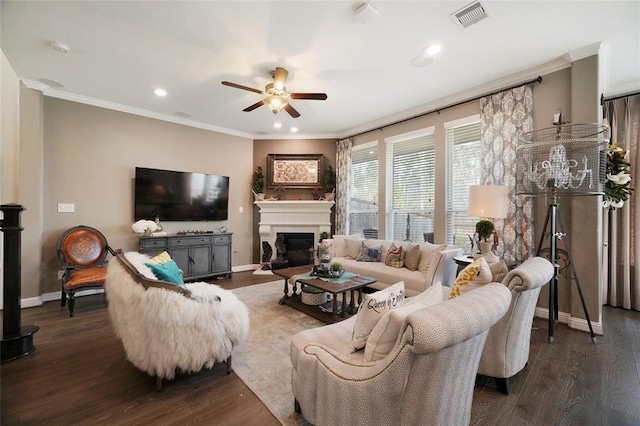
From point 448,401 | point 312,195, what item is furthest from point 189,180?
point 448,401

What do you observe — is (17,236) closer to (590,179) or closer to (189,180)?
(189,180)

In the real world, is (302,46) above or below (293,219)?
above

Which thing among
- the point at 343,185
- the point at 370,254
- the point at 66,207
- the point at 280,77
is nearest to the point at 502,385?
the point at 370,254

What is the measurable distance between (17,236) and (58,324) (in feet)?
4.07

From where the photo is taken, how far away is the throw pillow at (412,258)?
3.72 m

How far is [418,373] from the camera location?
982mm

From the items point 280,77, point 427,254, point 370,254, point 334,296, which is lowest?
point 334,296

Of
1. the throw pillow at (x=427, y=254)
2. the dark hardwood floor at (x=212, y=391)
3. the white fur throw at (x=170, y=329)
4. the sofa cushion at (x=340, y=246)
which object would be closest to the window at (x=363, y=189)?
the sofa cushion at (x=340, y=246)

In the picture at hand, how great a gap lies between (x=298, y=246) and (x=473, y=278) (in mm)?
4375

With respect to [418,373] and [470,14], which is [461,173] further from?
[418,373]

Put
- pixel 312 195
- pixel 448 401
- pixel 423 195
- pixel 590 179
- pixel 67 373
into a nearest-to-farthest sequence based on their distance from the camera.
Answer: pixel 448 401 → pixel 67 373 → pixel 590 179 → pixel 423 195 → pixel 312 195

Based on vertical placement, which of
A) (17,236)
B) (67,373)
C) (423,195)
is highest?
(423,195)

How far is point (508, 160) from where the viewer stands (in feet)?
11.1

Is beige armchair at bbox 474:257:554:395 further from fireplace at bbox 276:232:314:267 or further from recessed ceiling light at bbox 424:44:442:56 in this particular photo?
fireplace at bbox 276:232:314:267
